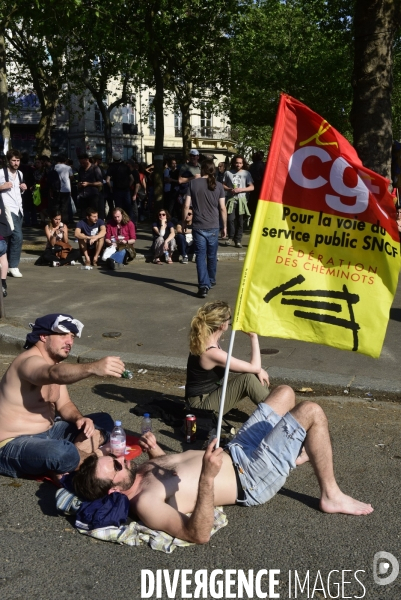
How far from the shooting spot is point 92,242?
46.6ft

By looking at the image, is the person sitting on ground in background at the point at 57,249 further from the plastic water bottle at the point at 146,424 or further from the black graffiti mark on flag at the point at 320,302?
the black graffiti mark on flag at the point at 320,302

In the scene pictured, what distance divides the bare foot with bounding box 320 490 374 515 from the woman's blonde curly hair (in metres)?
1.69

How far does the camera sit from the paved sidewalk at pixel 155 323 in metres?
7.50

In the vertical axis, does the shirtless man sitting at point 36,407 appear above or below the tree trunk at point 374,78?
below

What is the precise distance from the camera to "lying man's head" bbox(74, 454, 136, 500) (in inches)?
173

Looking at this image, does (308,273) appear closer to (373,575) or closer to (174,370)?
(373,575)

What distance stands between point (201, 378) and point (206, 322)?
0.55 m

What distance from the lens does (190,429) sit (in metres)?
5.96

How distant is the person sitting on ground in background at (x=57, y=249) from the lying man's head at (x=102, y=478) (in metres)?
10.0

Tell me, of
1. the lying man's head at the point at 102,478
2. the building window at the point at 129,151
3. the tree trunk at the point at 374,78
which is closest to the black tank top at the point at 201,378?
the lying man's head at the point at 102,478

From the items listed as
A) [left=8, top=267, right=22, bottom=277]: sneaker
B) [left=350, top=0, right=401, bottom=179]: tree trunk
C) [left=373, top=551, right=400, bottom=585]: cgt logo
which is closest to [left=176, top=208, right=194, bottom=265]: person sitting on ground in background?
[left=8, top=267, right=22, bottom=277]: sneaker

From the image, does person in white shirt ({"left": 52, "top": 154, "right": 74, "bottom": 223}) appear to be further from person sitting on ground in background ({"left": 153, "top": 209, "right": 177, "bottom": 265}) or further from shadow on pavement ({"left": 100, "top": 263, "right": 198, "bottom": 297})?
shadow on pavement ({"left": 100, "top": 263, "right": 198, "bottom": 297})

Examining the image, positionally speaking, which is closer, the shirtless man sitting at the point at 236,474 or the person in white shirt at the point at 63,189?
the shirtless man sitting at the point at 236,474

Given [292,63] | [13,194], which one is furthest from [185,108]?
[13,194]
